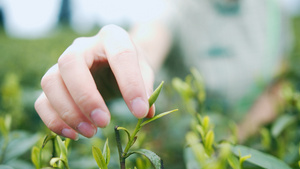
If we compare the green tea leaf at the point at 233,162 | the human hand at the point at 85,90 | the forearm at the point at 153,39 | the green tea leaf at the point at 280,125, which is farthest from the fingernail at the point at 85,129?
the forearm at the point at 153,39

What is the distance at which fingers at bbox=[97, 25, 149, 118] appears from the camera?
39 cm

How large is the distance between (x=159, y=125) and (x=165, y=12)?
80 centimetres

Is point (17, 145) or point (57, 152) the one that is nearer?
point (57, 152)

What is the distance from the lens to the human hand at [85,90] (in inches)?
15.3

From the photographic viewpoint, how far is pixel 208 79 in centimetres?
159

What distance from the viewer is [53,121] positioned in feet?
1.42

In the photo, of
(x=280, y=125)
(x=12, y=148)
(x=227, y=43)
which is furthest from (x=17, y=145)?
(x=227, y=43)

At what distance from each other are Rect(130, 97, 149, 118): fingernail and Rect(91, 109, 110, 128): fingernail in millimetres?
43

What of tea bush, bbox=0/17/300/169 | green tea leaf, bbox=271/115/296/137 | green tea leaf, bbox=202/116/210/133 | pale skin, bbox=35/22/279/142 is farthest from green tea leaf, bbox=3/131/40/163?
green tea leaf, bbox=271/115/296/137

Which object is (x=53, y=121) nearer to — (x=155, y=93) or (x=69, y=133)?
(x=69, y=133)

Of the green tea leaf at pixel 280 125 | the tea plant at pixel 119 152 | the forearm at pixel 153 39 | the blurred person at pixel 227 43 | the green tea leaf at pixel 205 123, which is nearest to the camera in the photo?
the tea plant at pixel 119 152

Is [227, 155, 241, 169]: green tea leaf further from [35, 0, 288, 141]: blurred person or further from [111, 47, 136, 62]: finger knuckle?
[35, 0, 288, 141]: blurred person

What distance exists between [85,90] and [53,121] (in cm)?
10

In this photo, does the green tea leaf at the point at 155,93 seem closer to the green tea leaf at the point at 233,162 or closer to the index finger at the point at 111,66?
the index finger at the point at 111,66
